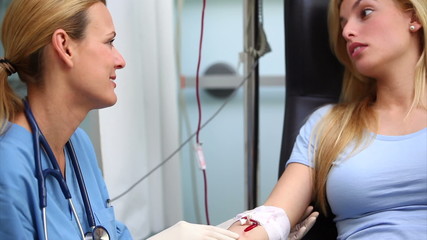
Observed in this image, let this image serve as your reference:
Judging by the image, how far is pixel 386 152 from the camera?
1228 mm

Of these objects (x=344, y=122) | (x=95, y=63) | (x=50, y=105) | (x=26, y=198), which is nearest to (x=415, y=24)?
(x=344, y=122)

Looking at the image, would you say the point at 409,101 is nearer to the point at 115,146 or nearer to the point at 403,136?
the point at 403,136

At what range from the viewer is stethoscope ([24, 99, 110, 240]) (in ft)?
2.87

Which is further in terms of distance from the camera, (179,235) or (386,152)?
(386,152)

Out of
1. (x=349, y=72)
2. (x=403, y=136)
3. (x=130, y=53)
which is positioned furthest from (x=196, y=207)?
(x=403, y=136)

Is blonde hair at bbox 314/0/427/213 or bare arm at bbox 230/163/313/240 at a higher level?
blonde hair at bbox 314/0/427/213

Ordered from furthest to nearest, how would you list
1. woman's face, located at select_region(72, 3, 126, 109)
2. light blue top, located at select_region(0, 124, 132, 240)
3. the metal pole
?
the metal pole
woman's face, located at select_region(72, 3, 126, 109)
light blue top, located at select_region(0, 124, 132, 240)

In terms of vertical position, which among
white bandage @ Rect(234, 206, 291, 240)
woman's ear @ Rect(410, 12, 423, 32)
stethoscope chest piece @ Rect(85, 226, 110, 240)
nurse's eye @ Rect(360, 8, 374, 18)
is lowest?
white bandage @ Rect(234, 206, 291, 240)

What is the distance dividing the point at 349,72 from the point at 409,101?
0.77 feet

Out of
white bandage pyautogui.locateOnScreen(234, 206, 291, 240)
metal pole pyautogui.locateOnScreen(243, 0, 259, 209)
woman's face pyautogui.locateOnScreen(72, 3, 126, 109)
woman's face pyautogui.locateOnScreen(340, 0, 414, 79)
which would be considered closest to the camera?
woman's face pyautogui.locateOnScreen(72, 3, 126, 109)

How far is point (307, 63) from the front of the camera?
5.03 feet

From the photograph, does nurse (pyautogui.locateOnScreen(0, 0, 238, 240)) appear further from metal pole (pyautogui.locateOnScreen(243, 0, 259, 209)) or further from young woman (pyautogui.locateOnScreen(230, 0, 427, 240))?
metal pole (pyautogui.locateOnScreen(243, 0, 259, 209))

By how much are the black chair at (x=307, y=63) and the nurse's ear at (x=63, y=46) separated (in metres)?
0.80

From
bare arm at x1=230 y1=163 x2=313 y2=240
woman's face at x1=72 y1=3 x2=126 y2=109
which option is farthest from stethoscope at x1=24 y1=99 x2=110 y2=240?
bare arm at x1=230 y1=163 x2=313 y2=240
